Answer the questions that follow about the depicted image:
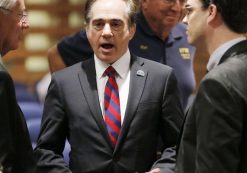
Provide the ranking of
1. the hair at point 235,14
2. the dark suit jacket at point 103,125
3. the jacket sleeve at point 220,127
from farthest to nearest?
the dark suit jacket at point 103,125 < the hair at point 235,14 < the jacket sleeve at point 220,127

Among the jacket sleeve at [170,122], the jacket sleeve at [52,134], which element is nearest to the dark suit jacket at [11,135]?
the jacket sleeve at [52,134]

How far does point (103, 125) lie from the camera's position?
2.71m

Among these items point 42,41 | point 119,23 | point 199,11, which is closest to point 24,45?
point 42,41

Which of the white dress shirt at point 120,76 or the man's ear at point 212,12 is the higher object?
the man's ear at point 212,12

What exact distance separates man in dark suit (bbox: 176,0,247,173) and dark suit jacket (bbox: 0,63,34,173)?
670mm

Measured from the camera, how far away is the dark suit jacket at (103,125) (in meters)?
2.69

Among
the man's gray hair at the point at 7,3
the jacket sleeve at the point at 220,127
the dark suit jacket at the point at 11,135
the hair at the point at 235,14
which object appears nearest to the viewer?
the jacket sleeve at the point at 220,127

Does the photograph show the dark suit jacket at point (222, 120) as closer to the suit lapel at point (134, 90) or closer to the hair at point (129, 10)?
the suit lapel at point (134, 90)

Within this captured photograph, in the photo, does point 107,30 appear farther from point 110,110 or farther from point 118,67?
point 110,110

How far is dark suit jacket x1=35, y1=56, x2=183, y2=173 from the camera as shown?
2.69 metres

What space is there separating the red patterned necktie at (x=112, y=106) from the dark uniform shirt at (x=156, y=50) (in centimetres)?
80

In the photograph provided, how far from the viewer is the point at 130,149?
2.70 metres

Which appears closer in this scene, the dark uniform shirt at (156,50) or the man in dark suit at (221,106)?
the man in dark suit at (221,106)

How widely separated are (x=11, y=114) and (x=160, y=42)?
64.7 inches
